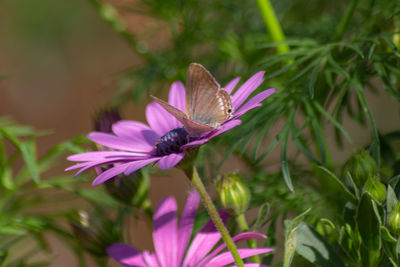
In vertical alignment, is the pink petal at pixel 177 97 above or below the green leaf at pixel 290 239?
above

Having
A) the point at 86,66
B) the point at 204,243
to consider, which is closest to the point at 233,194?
the point at 204,243

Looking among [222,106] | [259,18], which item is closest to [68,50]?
[259,18]

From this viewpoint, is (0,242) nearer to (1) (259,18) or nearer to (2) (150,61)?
(2) (150,61)

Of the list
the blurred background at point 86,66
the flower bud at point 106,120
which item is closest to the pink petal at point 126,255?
the flower bud at point 106,120

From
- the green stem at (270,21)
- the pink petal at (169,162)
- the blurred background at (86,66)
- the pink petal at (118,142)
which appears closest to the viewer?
the pink petal at (169,162)

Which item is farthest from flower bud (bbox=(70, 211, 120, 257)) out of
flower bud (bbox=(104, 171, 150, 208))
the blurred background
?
the blurred background

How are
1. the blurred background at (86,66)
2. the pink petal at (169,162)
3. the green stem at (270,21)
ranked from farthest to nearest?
the blurred background at (86,66) < the green stem at (270,21) < the pink petal at (169,162)

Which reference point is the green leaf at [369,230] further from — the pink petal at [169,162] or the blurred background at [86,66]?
the blurred background at [86,66]
